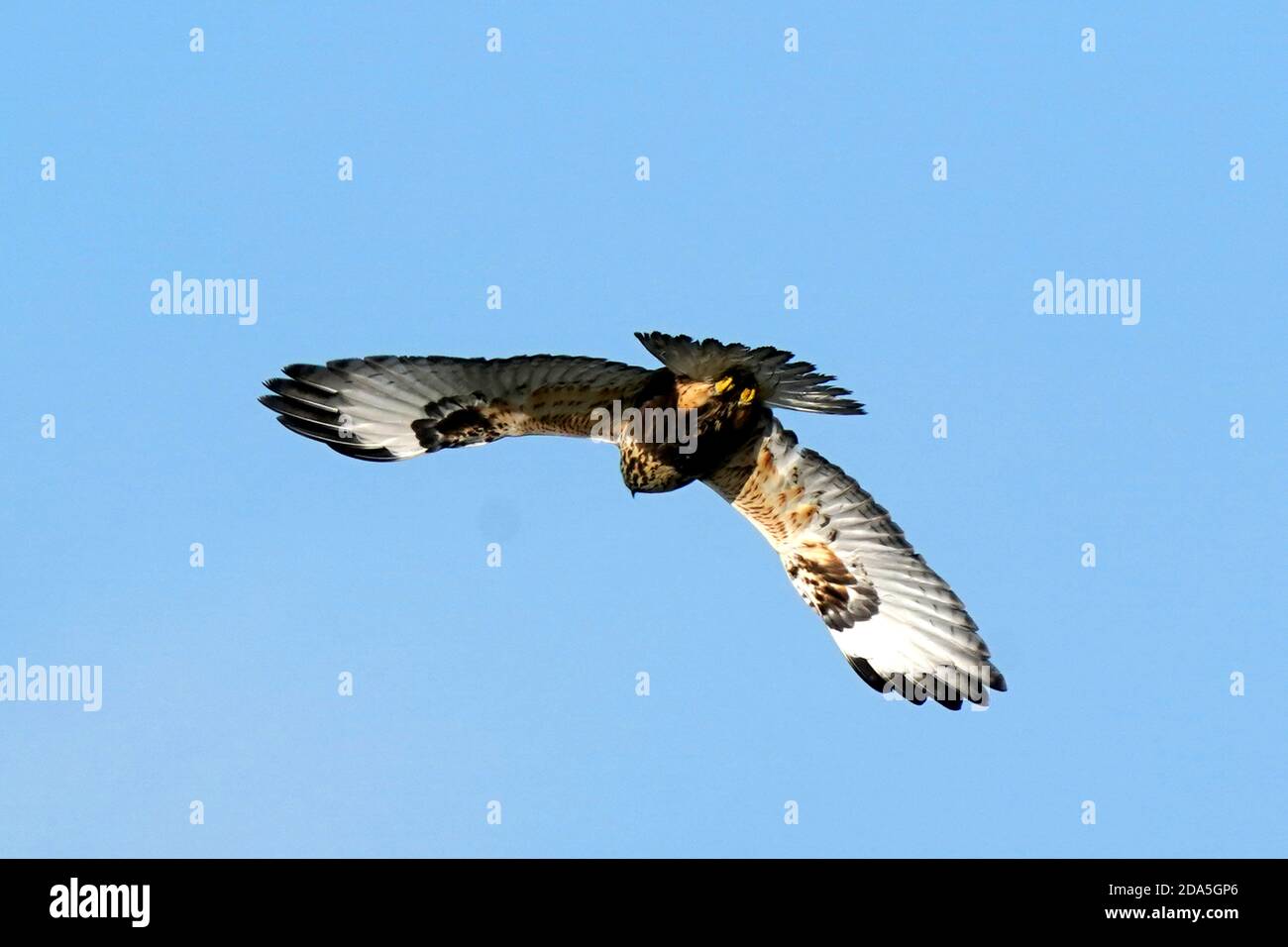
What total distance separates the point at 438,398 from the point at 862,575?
→ 12.8 feet

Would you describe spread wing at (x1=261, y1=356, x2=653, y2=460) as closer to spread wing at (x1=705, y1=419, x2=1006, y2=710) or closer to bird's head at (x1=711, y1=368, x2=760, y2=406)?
bird's head at (x1=711, y1=368, x2=760, y2=406)

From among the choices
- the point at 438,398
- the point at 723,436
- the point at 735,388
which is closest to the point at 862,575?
the point at 723,436

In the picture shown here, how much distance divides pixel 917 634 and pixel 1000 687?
0.81 m

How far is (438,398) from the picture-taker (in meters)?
14.4

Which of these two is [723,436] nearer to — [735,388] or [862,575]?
[735,388]

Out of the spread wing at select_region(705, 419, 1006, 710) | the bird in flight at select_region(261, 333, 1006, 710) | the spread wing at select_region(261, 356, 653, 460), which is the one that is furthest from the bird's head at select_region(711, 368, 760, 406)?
the spread wing at select_region(705, 419, 1006, 710)

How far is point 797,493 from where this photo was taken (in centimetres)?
1529

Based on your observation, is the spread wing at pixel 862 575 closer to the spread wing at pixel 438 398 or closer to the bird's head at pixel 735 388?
the bird's head at pixel 735 388

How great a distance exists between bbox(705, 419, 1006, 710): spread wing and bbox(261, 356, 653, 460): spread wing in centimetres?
166

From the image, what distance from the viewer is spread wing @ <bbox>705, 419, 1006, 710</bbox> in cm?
1517

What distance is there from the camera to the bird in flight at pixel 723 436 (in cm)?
1393

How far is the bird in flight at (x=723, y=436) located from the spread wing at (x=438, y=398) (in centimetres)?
1
